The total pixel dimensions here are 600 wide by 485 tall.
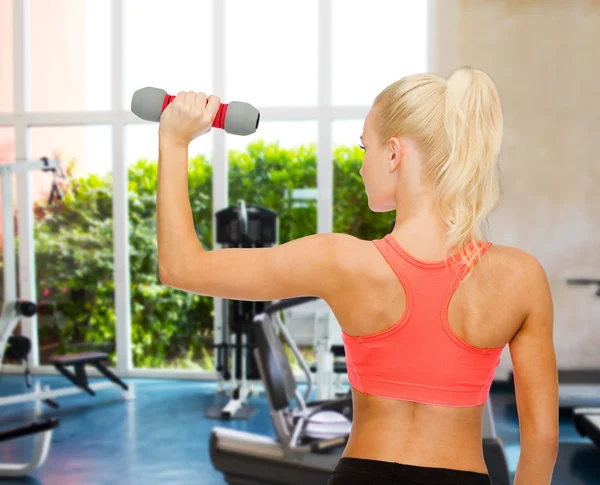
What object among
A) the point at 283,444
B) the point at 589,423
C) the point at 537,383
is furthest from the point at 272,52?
the point at 537,383

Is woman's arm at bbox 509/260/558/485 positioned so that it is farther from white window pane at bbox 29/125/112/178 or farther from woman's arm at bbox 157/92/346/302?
white window pane at bbox 29/125/112/178

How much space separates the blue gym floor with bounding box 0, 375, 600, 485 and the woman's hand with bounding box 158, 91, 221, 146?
268cm

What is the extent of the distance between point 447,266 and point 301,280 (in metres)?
0.20

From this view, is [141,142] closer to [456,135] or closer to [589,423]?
[589,423]

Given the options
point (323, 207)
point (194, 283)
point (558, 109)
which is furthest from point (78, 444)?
point (558, 109)

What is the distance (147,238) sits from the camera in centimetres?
593

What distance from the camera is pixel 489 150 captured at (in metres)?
0.81

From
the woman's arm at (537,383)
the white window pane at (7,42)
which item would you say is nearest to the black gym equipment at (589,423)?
the woman's arm at (537,383)

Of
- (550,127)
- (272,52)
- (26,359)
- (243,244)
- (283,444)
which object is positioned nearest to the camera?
(283,444)

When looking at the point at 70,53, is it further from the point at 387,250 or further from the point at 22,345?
the point at 387,250

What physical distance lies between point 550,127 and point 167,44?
355cm

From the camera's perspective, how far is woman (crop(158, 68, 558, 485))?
782mm

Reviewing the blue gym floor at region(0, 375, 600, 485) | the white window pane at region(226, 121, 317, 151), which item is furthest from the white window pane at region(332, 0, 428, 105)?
the blue gym floor at region(0, 375, 600, 485)

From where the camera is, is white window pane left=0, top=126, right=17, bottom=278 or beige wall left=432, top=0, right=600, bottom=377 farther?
white window pane left=0, top=126, right=17, bottom=278
